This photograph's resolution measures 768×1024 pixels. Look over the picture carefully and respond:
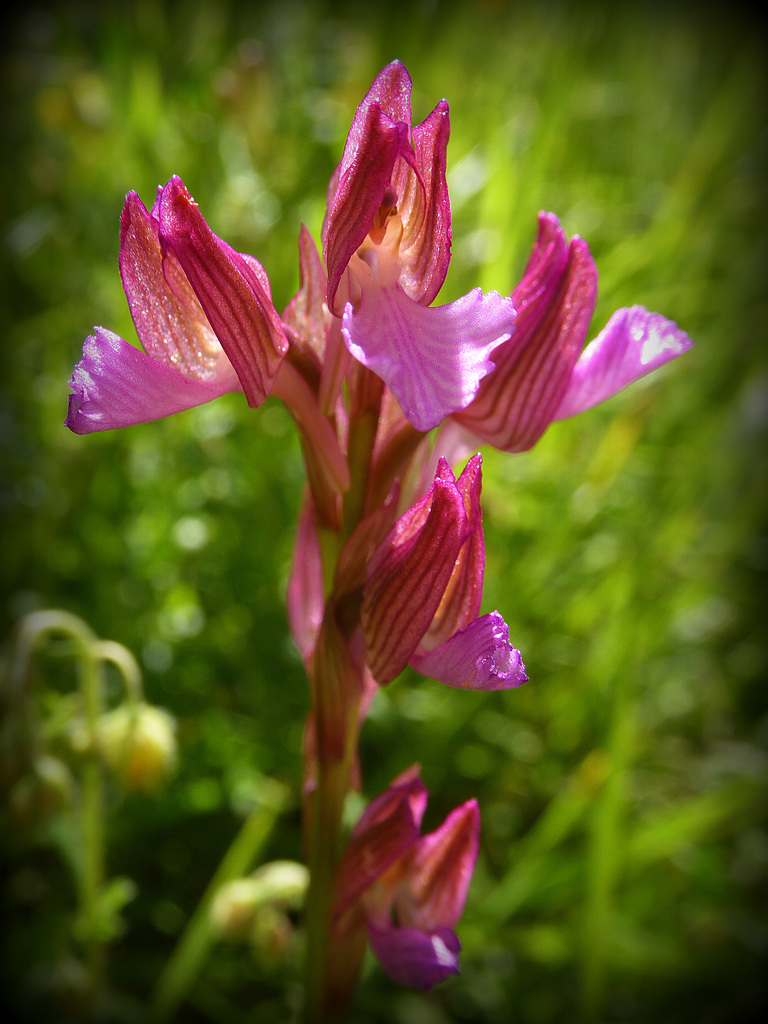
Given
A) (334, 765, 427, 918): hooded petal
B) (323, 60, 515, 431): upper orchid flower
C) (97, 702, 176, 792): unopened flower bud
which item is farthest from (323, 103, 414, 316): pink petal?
(97, 702, 176, 792): unopened flower bud

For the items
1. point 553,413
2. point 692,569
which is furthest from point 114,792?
point 692,569

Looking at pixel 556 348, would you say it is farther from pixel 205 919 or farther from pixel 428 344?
pixel 205 919

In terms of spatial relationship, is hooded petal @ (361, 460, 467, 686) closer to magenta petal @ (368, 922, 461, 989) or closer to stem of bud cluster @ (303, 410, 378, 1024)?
stem of bud cluster @ (303, 410, 378, 1024)

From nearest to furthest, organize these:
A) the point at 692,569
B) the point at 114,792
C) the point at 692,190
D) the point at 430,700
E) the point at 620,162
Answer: the point at 114,792 < the point at 430,700 < the point at 692,569 < the point at 692,190 < the point at 620,162

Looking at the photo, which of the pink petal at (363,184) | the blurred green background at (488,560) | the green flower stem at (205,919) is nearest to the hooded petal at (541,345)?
the pink petal at (363,184)

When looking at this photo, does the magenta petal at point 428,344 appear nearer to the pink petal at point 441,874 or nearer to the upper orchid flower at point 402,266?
the upper orchid flower at point 402,266

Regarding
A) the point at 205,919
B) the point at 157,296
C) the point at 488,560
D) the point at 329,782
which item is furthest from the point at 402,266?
the point at 488,560

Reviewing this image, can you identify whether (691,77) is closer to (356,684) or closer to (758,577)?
(758,577)
